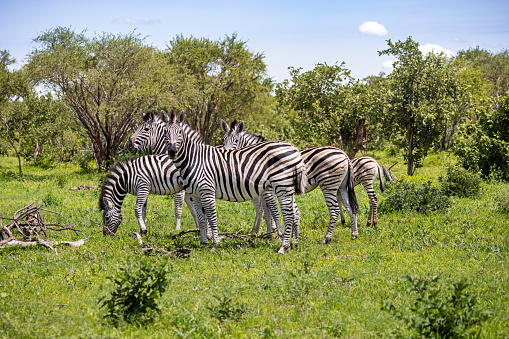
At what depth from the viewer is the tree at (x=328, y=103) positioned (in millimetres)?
24859

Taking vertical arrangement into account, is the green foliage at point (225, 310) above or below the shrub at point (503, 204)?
below

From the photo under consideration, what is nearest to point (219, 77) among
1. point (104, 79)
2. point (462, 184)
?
point (104, 79)

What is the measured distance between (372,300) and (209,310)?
8.10 ft

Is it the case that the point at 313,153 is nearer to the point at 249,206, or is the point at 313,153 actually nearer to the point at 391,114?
the point at 249,206

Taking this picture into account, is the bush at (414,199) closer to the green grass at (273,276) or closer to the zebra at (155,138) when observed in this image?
the green grass at (273,276)

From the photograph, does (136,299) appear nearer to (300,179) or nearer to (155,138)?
(300,179)

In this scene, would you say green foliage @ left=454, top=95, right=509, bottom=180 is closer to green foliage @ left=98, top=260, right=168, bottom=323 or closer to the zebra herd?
the zebra herd

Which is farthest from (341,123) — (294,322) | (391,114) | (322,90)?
(294,322)

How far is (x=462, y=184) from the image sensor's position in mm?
15297

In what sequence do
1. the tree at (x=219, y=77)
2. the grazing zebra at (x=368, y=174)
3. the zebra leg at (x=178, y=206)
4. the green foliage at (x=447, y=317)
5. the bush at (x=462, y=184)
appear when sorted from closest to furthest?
the green foliage at (x=447, y=317) → the zebra leg at (x=178, y=206) → the grazing zebra at (x=368, y=174) → the bush at (x=462, y=184) → the tree at (x=219, y=77)

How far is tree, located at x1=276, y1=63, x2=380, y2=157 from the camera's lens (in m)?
24.9

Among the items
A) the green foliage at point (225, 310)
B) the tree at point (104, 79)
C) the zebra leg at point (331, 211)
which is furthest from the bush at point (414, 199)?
the tree at point (104, 79)

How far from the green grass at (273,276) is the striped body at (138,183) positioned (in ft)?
1.85

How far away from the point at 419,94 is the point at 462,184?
6531mm
